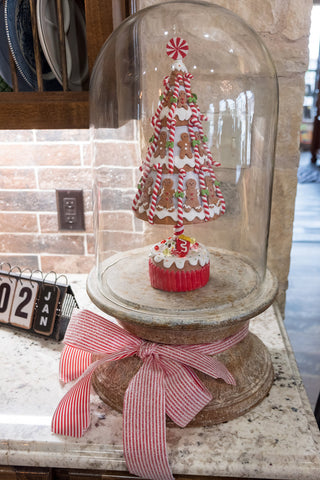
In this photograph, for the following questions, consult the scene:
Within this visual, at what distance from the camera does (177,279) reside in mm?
787

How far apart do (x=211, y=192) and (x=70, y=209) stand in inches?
21.9

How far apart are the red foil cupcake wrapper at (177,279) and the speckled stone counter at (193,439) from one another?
0.73ft

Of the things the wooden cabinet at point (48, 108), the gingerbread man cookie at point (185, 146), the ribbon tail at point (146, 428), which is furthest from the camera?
the wooden cabinet at point (48, 108)

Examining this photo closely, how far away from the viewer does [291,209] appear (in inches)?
41.3

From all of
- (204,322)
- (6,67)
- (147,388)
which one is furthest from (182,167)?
(6,67)

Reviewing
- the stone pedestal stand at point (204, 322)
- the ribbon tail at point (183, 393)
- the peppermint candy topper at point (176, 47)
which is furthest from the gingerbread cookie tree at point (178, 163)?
the ribbon tail at point (183, 393)

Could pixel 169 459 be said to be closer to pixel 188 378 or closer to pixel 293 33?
pixel 188 378

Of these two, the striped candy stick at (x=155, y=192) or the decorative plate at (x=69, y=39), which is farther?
the decorative plate at (x=69, y=39)

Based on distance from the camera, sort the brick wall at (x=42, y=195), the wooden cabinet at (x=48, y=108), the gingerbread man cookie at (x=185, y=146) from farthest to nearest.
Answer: the brick wall at (x=42, y=195) → the wooden cabinet at (x=48, y=108) → the gingerbread man cookie at (x=185, y=146)

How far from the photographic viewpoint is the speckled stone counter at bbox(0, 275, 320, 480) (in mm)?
653

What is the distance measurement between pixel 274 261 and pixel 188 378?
0.47 m

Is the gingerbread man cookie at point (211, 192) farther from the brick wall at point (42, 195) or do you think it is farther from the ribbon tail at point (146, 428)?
the brick wall at point (42, 195)

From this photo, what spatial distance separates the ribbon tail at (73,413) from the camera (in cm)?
70

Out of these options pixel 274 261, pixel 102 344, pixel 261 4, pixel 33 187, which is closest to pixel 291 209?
pixel 274 261
